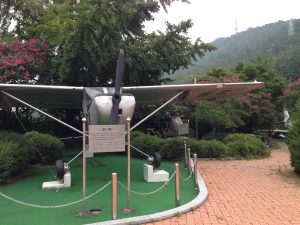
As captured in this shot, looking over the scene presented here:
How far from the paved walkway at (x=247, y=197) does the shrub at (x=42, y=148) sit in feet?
18.2

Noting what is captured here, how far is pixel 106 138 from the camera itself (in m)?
7.64

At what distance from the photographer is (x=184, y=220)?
260 inches

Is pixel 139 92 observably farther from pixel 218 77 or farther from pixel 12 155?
pixel 218 77

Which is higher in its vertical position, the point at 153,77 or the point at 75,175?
the point at 153,77

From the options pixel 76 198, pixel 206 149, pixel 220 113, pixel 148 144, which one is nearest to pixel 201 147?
pixel 206 149

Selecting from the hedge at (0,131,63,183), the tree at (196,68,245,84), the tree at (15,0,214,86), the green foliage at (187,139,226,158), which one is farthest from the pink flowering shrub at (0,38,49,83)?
the tree at (196,68,245,84)

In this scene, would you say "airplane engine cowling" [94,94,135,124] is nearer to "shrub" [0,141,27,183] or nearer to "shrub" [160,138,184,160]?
"shrub" [0,141,27,183]

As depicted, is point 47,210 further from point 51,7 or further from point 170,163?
point 51,7

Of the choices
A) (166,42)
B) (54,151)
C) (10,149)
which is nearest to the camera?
(10,149)

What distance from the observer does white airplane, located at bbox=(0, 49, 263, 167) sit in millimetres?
9836

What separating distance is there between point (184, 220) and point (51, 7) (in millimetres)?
15201

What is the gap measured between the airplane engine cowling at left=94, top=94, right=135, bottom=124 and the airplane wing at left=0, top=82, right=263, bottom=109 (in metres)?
0.79

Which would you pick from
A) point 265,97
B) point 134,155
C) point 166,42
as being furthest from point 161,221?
point 265,97

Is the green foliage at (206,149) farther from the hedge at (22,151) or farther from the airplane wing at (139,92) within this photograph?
the hedge at (22,151)
